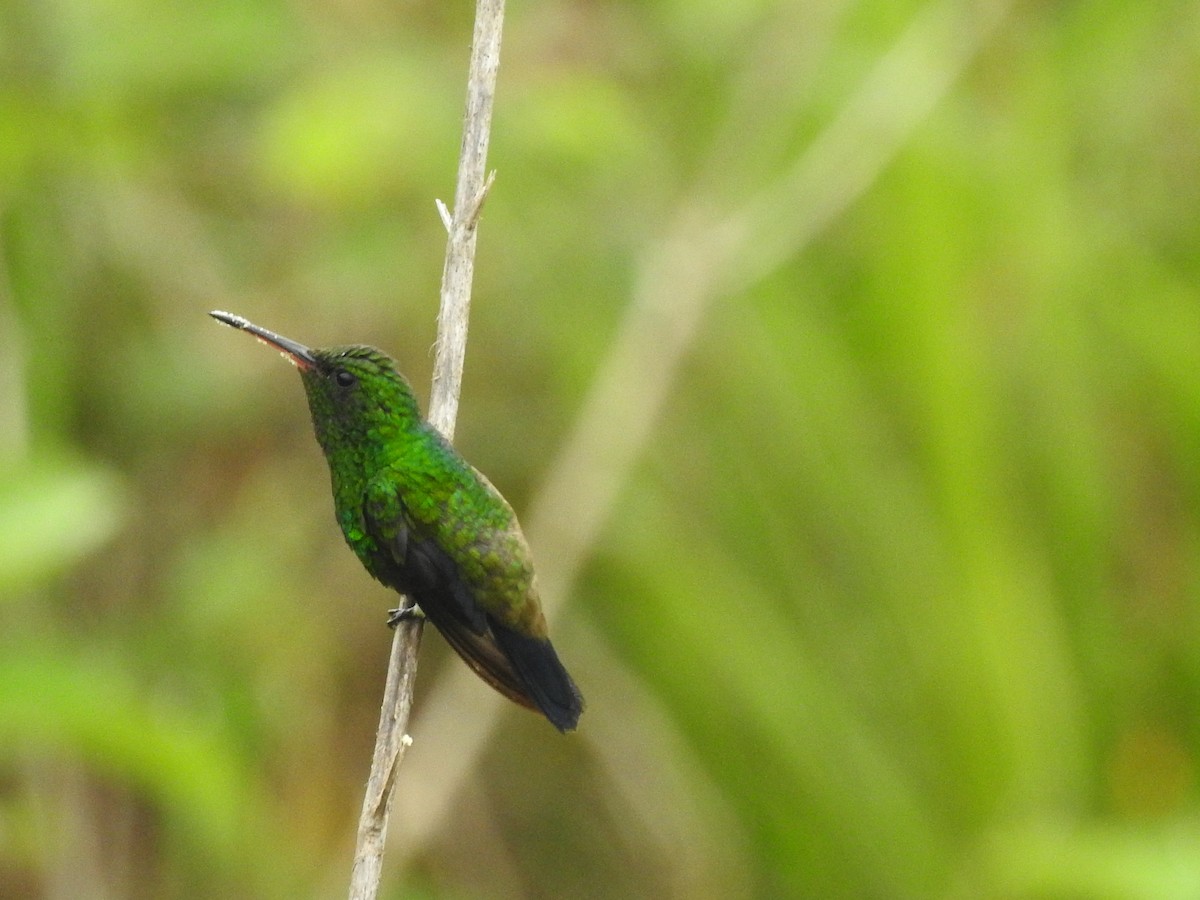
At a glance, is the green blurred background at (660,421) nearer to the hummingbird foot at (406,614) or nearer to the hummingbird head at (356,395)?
the hummingbird foot at (406,614)

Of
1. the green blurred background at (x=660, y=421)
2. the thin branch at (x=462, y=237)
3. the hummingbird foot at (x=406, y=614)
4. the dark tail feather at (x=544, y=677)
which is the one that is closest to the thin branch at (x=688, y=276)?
the green blurred background at (x=660, y=421)

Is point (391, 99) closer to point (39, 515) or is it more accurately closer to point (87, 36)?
point (87, 36)

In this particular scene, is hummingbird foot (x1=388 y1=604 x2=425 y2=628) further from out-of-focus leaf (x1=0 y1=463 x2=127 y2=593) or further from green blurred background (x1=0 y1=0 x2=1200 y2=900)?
green blurred background (x1=0 y1=0 x2=1200 y2=900)

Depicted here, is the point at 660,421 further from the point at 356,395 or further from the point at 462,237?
the point at 462,237

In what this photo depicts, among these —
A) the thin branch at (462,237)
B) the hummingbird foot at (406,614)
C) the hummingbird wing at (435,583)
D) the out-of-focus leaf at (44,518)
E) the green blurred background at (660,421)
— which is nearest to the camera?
the thin branch at (462,237)

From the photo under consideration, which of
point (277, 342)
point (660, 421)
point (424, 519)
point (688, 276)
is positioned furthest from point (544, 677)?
point (660, 421)

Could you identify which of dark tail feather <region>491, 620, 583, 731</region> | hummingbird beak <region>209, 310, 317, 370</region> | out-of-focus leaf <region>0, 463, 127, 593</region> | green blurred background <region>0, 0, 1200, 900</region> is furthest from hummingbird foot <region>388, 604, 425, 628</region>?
green blurred background <region>0, 0, 1200, 900</region>
